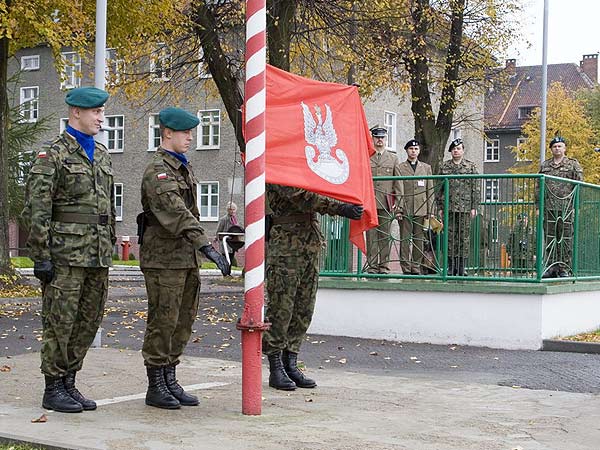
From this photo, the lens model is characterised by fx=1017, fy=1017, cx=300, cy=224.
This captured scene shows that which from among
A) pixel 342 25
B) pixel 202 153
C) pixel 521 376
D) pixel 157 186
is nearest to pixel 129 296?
pixel 342 25

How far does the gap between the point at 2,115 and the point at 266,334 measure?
13.4 metres

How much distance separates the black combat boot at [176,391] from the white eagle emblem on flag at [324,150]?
1878 mm

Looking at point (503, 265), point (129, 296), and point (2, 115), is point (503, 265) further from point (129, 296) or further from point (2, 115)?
point (2, 115)

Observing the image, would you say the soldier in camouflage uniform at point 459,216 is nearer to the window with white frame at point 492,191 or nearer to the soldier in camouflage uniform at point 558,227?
the window with white frame at point 492,191

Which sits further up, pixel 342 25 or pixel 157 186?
pixel 342 25

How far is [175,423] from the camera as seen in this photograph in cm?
668

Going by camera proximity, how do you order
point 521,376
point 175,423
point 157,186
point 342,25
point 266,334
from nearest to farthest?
1. point 175,423
2. point 157,186
3. point 266,334
4. point 521,376
5. point 342,25

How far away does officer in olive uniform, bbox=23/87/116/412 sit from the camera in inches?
271

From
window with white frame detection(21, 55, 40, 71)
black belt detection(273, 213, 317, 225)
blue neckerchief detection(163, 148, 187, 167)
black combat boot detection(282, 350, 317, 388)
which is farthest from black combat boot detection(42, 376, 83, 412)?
window with white frame detection(21, 55, 40, 71)

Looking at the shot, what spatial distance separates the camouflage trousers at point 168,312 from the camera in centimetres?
726

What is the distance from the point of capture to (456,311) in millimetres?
12844

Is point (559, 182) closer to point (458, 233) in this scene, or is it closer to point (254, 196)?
point (458, 233)

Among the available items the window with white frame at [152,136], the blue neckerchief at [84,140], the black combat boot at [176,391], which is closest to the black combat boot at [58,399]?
the black combat boot at [176,391]

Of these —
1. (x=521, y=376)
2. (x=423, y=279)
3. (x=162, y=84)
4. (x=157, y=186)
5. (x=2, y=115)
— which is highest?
(x=162, y=84)
